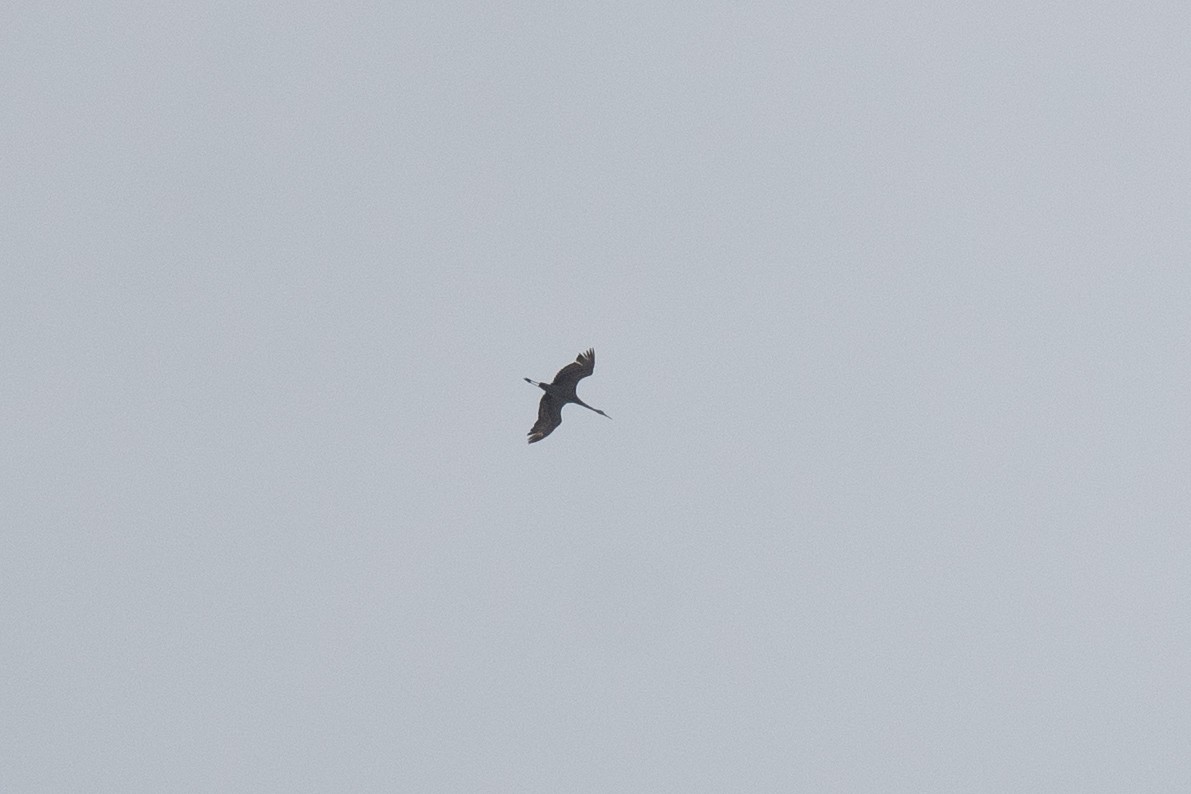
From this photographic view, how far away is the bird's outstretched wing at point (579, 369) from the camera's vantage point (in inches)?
1507

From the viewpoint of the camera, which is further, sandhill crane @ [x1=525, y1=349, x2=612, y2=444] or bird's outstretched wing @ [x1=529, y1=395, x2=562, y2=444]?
bird's outstretched wing @ [x1=529, y1=395, x2=562, y2=444]

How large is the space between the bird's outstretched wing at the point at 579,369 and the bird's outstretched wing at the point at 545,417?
113cm

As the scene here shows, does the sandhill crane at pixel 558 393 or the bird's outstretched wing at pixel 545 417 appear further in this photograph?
the bird's outstretched wing at pixel 545 417

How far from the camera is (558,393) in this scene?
39281mm

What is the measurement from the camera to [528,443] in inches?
1549

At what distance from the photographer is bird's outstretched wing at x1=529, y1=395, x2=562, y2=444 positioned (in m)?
39.6

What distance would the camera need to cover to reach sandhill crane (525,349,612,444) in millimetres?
38406

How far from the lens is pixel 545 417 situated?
130 ft

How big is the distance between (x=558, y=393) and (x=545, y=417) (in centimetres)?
103

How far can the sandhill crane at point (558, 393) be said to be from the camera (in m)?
38.4

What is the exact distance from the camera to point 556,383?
128 feet

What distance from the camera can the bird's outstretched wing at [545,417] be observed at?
39.6m

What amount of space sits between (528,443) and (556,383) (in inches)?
89.9
